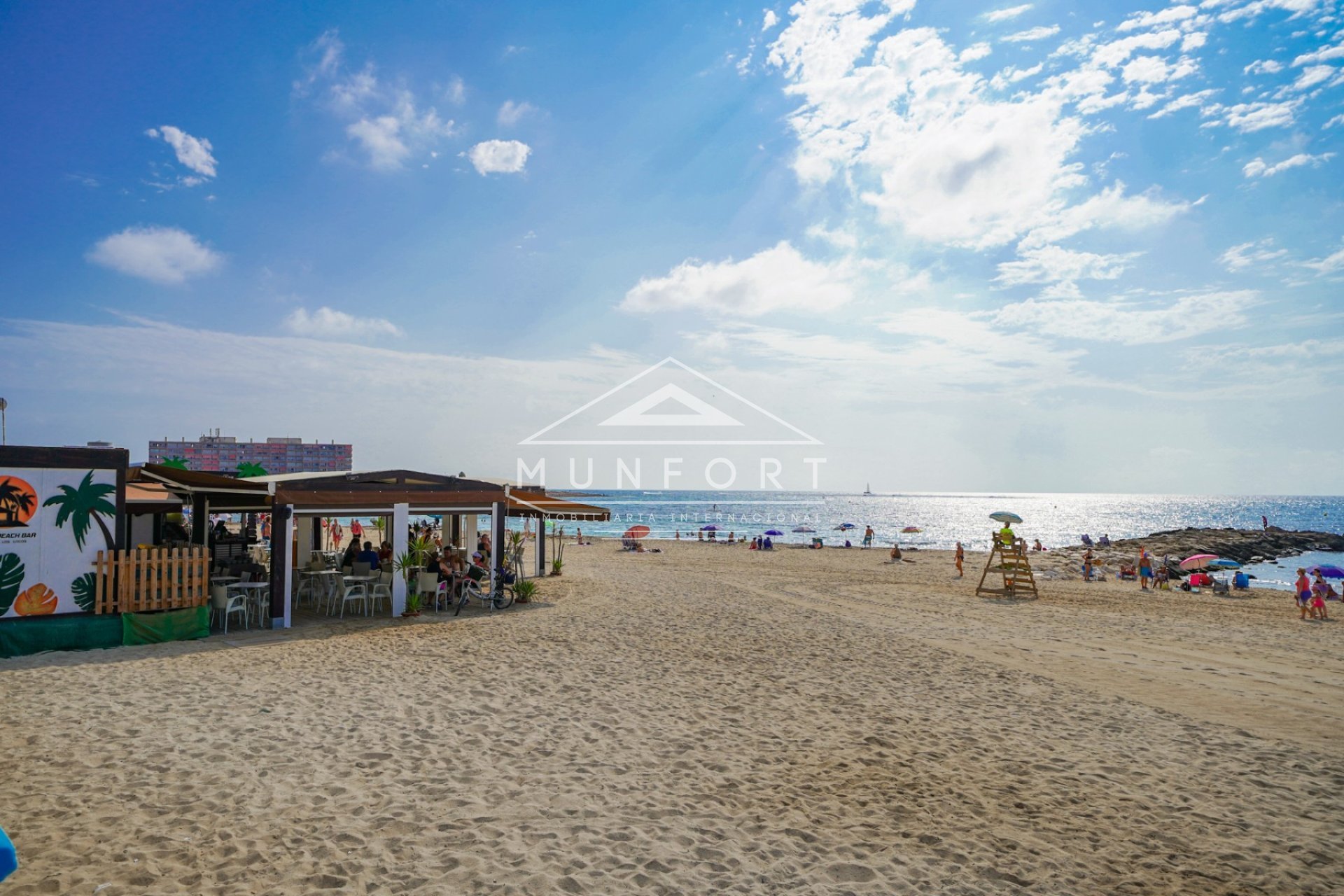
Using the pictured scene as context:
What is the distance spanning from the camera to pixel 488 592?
1484cm

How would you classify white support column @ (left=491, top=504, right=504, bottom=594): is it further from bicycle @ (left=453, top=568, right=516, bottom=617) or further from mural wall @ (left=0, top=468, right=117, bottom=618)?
mural wall @ (left=0, top=468, right=117, bottom=618)

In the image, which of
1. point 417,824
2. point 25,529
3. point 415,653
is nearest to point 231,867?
point 417,824

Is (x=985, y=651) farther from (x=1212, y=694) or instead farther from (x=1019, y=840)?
(x=1019, y=840)

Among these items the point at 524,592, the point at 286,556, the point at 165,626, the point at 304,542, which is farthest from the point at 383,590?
the point at 304,542

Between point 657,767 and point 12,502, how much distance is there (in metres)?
9.55

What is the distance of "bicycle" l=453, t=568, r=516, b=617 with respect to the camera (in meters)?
14.5

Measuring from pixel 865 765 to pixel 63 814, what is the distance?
20.1 ft

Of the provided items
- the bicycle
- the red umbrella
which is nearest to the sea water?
the red umbrella

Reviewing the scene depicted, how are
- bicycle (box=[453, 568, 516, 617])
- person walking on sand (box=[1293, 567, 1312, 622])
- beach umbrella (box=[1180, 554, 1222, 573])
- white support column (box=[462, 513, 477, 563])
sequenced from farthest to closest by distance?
beach umbrella (box=[1180, 554, 1222, 573]) < white support column (box=[462, 513, 477, 563]) < person walking on sand (box=[1293, 567, 1312, 622]) < bicycle (box=[453, 568, 516, 617])

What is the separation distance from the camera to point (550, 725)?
7297 millimetres

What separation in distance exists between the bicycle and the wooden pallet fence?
4492 millimetres

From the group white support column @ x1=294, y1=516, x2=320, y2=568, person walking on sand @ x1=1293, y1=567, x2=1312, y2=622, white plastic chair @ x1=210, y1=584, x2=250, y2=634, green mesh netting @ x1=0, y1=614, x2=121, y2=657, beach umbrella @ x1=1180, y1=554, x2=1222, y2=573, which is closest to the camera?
green mesh netting @ x1=0, y1=614, x2=121, y2=657

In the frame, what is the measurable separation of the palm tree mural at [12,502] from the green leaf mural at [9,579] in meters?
0.46

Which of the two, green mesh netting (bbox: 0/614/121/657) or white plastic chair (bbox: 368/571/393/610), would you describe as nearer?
green mesh netting (bbox: 0/614/121/657)
